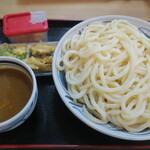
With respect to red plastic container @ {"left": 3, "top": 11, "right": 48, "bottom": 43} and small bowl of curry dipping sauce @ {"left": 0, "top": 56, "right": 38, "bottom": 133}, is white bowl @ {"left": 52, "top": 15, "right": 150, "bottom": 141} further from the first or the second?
red plastic container @ {"left": 3, "top": 11, "right": 48, "bottom": 43}

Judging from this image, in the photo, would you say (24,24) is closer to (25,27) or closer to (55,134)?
(25,27)

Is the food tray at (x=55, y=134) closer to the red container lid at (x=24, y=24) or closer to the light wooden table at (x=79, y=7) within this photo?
the red container lid at (x=24, y=24)

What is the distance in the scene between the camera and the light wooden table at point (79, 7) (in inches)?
68.9

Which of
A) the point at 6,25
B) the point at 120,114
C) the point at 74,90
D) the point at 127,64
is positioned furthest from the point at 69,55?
the point at 6,25

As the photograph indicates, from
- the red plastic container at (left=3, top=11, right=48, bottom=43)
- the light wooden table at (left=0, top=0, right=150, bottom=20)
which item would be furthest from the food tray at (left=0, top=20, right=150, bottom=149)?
the light wooden table at (left=0, top=0, right=150, bottom=20)

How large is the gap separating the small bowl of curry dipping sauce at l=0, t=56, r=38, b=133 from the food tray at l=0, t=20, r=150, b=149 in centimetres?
12

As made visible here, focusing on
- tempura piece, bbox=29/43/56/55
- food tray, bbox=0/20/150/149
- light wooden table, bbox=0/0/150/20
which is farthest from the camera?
light wooden table, bbox=0/0/150/20

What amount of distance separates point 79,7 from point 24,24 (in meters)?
0.65

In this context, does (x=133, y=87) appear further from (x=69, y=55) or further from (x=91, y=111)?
(x=69, y=55)

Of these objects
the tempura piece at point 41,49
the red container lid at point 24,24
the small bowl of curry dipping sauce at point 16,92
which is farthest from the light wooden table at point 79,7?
the small bowl of curry dipping sauce at point 16,92

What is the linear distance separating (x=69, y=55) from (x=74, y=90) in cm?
22

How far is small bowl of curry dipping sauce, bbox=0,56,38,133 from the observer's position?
3.01 feet

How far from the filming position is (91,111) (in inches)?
40.1

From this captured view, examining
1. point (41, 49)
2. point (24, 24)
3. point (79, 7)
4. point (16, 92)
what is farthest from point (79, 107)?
point (79, 7)
